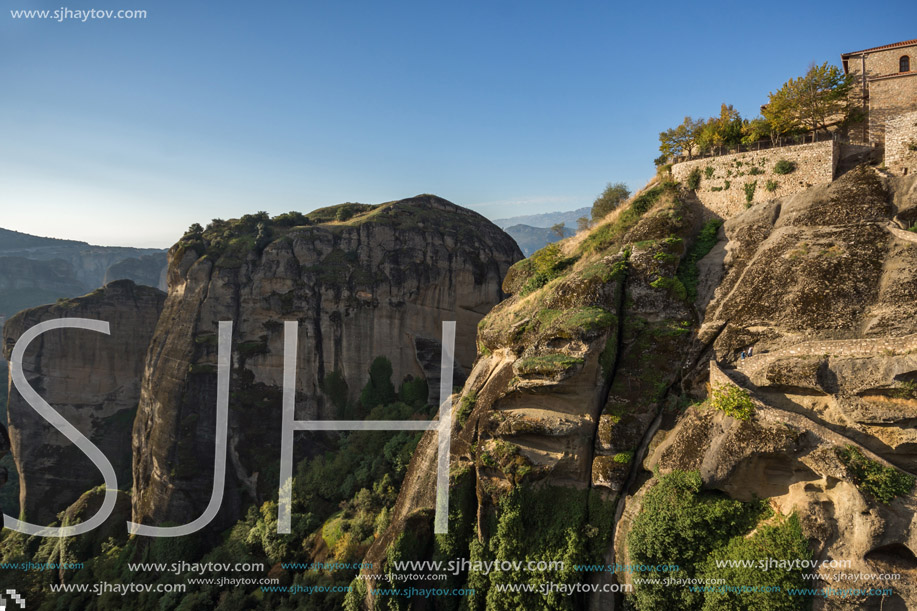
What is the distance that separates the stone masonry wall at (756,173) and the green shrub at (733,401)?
8864mm

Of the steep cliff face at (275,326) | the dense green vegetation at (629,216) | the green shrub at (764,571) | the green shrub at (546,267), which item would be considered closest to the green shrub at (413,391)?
the steep cliff face at (275,326)

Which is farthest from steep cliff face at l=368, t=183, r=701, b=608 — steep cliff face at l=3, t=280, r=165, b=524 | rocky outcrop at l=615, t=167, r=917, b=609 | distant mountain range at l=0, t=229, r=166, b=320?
distant mountain range at l=0, t=229, r=166, b=320

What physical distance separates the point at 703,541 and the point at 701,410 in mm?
3652

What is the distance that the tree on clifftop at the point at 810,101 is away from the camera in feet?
65.9

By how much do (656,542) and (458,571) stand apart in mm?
7078

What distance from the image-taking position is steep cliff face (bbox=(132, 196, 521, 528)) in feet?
102

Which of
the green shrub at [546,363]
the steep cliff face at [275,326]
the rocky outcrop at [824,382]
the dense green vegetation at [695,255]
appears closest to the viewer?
the rocky outcrop at [824,382]

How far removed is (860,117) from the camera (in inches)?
817

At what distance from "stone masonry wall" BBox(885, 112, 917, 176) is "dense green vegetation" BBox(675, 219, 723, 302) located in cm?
558

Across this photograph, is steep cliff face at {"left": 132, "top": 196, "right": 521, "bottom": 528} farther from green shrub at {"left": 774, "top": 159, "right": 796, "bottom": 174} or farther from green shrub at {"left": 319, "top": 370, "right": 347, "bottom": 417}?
green shrub at {"left": 774, "top": 159, "right": 796, "bottom": 174}

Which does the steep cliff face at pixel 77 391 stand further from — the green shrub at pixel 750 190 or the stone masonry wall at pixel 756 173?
the green shrub at pixel 750 190

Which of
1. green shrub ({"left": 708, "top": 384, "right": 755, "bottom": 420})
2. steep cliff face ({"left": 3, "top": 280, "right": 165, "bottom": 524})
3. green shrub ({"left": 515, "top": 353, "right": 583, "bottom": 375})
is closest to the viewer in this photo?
green shrub ({"left": 708, "top": 384, "right": 755, "bottom": 420})

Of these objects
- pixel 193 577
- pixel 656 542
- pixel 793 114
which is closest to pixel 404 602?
pixel 656 542

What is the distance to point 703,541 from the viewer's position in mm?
13984
